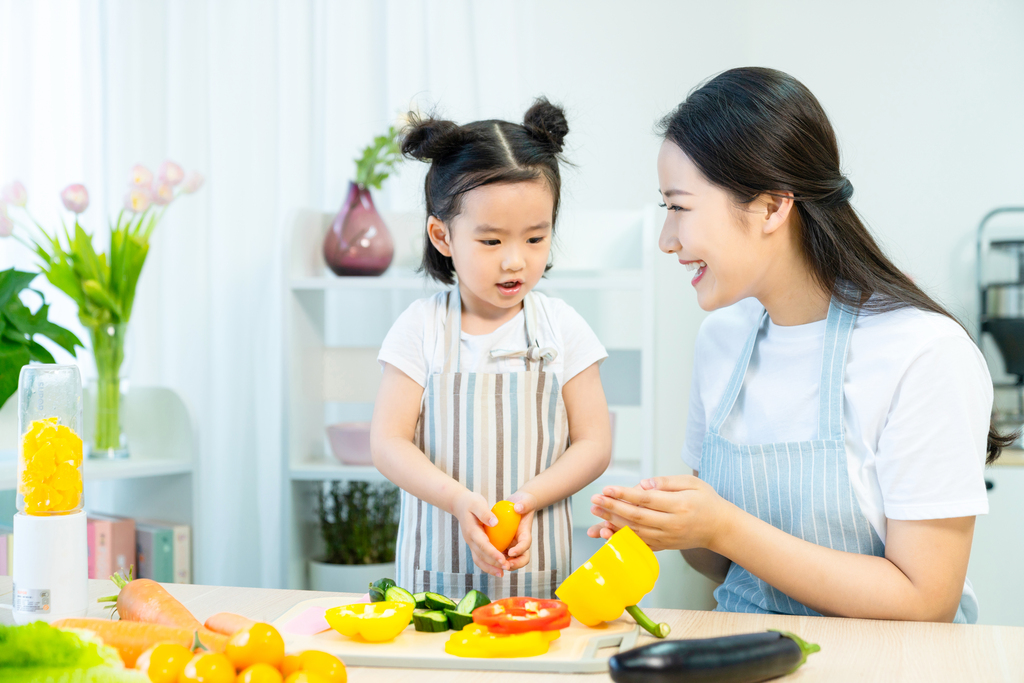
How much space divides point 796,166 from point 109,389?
4.82 feet

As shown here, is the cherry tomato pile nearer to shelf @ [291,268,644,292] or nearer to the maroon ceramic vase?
shelf @ [291,268,644,292]

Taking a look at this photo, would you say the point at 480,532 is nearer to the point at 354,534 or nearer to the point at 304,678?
the point at 304,678

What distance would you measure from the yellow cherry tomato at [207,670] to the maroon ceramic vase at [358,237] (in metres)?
1.36

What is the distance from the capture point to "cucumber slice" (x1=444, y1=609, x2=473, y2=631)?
0.78 m

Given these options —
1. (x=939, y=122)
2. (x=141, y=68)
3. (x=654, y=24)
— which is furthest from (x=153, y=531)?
(x=939, y=122)

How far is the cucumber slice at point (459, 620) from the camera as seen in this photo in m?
0.78

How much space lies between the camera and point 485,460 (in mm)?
1126

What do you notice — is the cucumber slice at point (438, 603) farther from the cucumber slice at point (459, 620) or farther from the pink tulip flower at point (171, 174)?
the pink tulip flower at point (171, 174)

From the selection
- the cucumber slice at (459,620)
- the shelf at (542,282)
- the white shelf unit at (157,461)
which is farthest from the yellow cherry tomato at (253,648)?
the white shelf unit at (157,461)

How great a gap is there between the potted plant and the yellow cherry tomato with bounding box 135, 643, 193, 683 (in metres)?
1.28

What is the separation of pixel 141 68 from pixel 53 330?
923mm

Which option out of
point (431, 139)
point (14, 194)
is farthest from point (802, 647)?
point (14, 194)

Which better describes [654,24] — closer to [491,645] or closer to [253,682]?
[491,645]

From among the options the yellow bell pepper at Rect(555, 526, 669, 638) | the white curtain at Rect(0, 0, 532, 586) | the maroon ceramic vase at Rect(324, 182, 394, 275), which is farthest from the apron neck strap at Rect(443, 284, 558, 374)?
the white curtain at Rect(0, 0, 532, 586)
